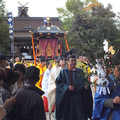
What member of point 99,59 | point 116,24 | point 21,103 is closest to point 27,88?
point 21,103

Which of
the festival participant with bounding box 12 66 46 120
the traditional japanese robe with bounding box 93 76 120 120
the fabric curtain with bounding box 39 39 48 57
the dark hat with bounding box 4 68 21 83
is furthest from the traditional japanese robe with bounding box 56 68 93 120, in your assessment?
the fabric curtain with bounding box 39 39 48 57

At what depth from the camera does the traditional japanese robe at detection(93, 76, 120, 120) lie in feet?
8.48

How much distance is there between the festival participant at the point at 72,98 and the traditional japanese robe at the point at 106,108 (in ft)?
3.68

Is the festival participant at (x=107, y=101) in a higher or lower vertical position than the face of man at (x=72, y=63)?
lower

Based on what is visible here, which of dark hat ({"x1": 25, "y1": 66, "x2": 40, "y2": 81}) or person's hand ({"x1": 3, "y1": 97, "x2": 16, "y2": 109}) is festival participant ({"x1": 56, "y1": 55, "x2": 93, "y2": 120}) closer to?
dark hat ({"x1": 25, "y1": 66, "x2": 40, "y2": 81})

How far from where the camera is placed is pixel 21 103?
2.42 m

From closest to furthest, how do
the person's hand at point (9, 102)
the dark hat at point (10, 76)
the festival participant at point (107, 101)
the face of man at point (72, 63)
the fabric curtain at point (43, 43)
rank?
the person's hand at point (9, 102)
the festival participant at point (107, 101)
the dark hat at point (10, 76)
the face of man at point (72, 63)
the fabric curtain at point (43, 43)

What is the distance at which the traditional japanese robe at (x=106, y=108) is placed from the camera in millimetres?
2586

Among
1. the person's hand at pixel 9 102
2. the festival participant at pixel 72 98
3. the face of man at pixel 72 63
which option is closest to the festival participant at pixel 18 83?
the person's hand at pixel 9 102

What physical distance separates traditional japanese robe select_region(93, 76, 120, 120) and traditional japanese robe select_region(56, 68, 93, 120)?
113 cm

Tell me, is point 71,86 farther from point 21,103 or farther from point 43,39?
point 43,39

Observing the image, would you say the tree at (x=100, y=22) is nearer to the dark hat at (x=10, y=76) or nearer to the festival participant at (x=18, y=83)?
the festival participant at (x=18, y=83)

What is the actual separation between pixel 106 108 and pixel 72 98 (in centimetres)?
134

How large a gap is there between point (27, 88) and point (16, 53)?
25241 millimetres
